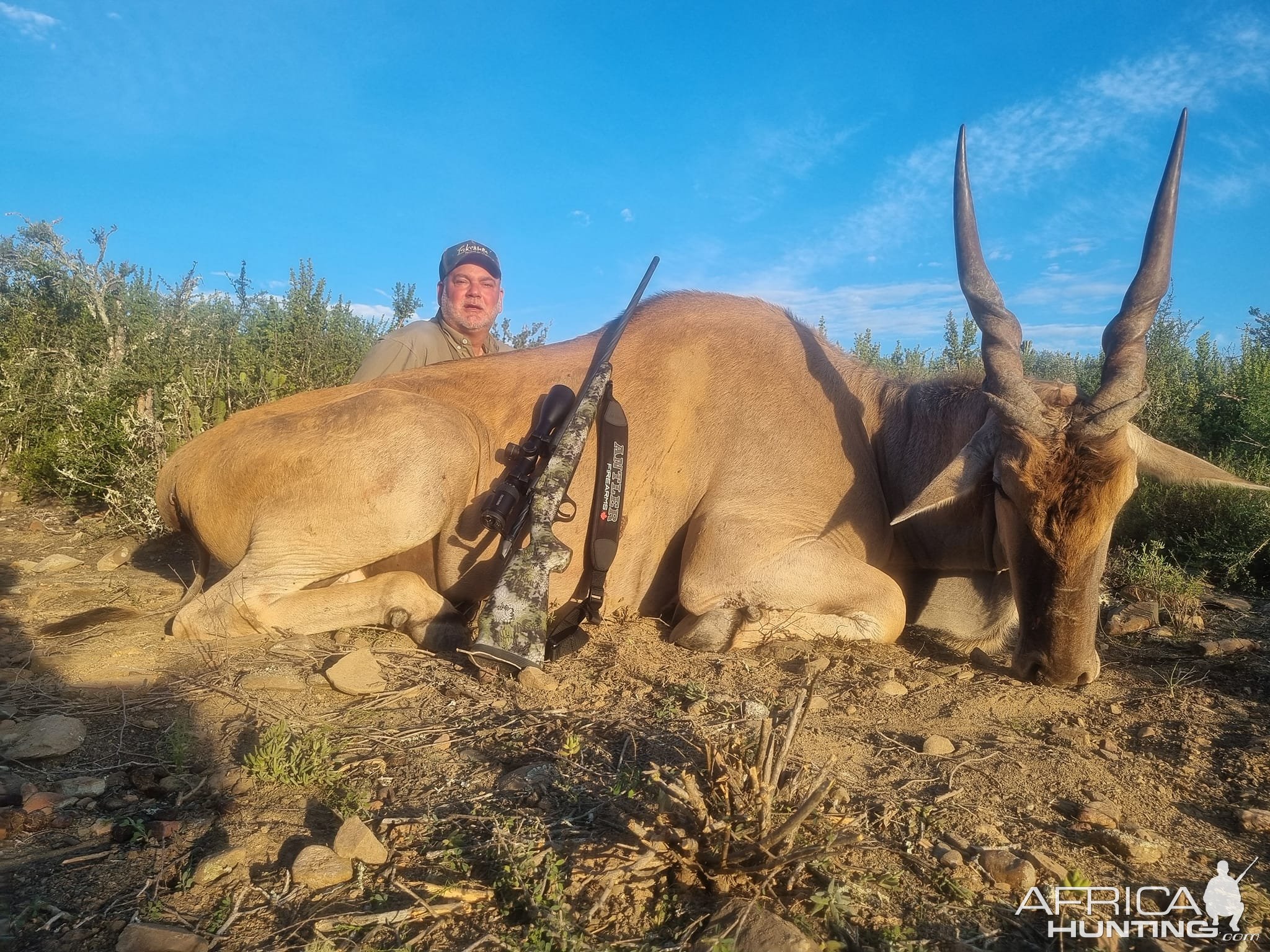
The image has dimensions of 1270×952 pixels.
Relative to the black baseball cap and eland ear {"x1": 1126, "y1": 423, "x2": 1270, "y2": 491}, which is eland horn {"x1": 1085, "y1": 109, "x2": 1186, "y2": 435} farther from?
the black baseball cap

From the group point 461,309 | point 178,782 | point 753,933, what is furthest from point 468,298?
point 753,933

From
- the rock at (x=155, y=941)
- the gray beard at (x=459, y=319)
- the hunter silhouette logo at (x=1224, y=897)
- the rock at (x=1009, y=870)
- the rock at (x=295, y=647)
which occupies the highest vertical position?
the gray beard at (x=459, y=319)

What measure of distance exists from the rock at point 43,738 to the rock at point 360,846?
1.36 metres

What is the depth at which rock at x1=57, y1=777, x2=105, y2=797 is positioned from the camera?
2611 millimetres

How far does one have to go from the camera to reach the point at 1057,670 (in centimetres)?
380

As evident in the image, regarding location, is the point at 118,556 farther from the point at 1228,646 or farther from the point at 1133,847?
the point at 1228,646

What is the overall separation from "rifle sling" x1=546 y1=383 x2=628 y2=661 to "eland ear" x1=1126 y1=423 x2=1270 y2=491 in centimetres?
271

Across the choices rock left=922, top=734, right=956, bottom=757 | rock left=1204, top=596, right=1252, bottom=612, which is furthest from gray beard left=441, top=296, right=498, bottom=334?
rock left=1204, top=596, right=1252, bottom=612

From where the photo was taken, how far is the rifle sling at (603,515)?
15.1 feet

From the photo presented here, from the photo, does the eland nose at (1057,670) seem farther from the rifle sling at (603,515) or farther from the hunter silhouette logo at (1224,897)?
the rifle sling at (603,515)

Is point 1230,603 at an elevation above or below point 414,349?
below

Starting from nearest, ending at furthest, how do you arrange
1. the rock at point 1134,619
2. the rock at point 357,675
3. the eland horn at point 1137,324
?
the rock at point 357,675, the eland horn at point 1137,324, the rock at point 1134,619

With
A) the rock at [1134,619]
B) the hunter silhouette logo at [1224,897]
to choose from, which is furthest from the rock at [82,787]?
the rock at [1134,619]

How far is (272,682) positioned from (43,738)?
0.89 meters
